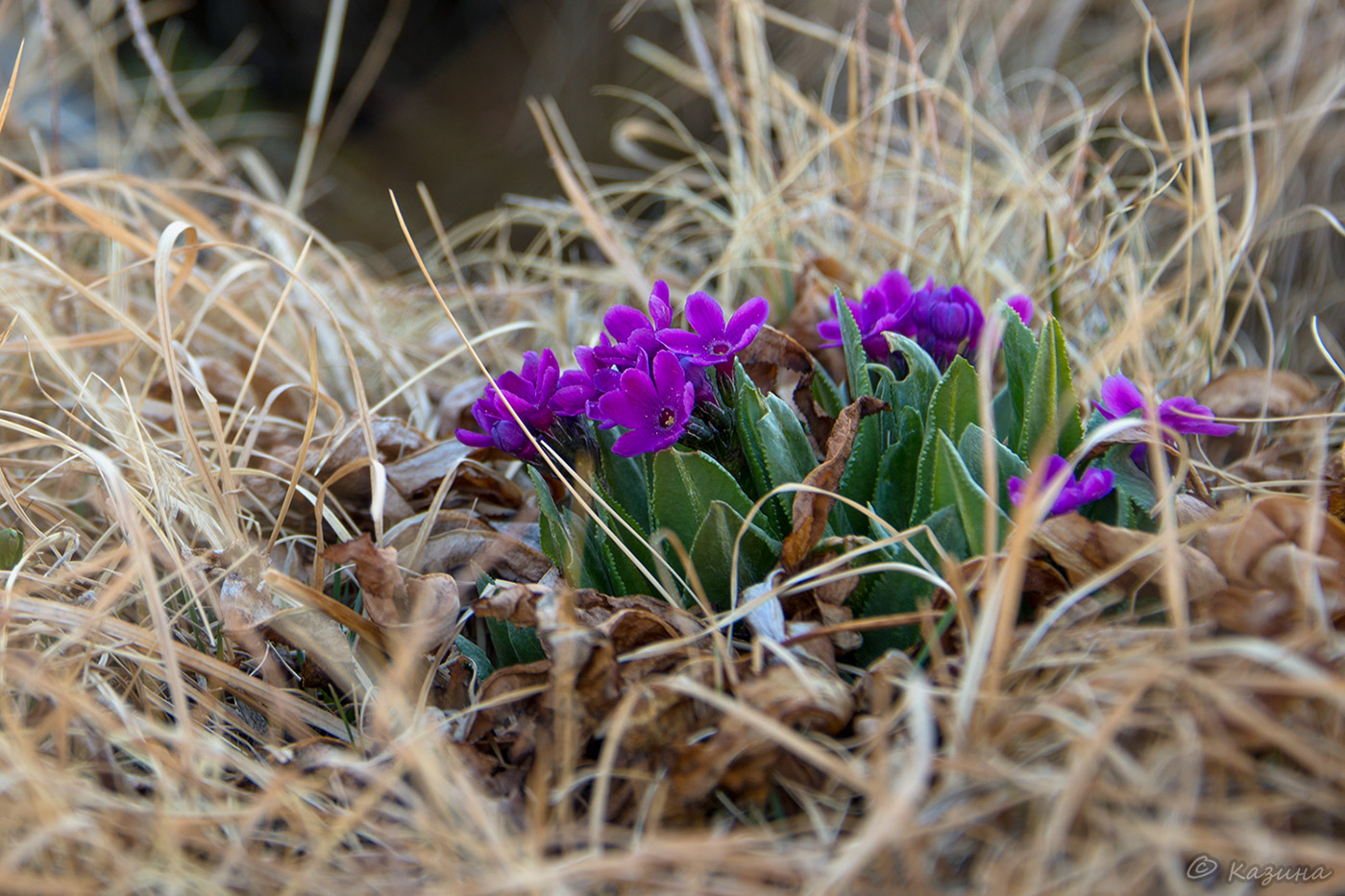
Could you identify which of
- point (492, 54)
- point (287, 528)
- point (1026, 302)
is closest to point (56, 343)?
point (287, 528)

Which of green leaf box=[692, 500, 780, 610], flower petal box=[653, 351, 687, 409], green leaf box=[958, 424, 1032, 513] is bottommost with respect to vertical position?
green leaf box=[692, 500, 780, 610]

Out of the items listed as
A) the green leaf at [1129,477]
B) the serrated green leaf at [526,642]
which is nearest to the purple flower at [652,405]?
the serrated green leaf at [526,642]

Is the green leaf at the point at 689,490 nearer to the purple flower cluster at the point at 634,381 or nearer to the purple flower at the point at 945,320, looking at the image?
the purple flower cluster at the point at 634,381

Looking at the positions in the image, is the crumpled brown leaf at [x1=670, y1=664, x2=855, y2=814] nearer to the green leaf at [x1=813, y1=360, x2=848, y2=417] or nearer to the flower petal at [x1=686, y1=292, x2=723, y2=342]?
the flower petal at [x1=686, y1=292, x2=723, y2=342]

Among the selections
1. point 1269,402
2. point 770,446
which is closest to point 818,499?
point 770,446

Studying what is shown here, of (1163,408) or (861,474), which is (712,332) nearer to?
(861,474)

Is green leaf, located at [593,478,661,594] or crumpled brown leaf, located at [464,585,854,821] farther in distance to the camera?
green leaf, located at [593,478,661,594]

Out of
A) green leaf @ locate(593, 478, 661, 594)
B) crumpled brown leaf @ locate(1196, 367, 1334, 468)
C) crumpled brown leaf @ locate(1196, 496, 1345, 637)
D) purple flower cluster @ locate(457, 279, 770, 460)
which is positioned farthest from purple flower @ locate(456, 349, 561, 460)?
crumpled brown leaf @ locate(1196, 367, 1334, 468)
